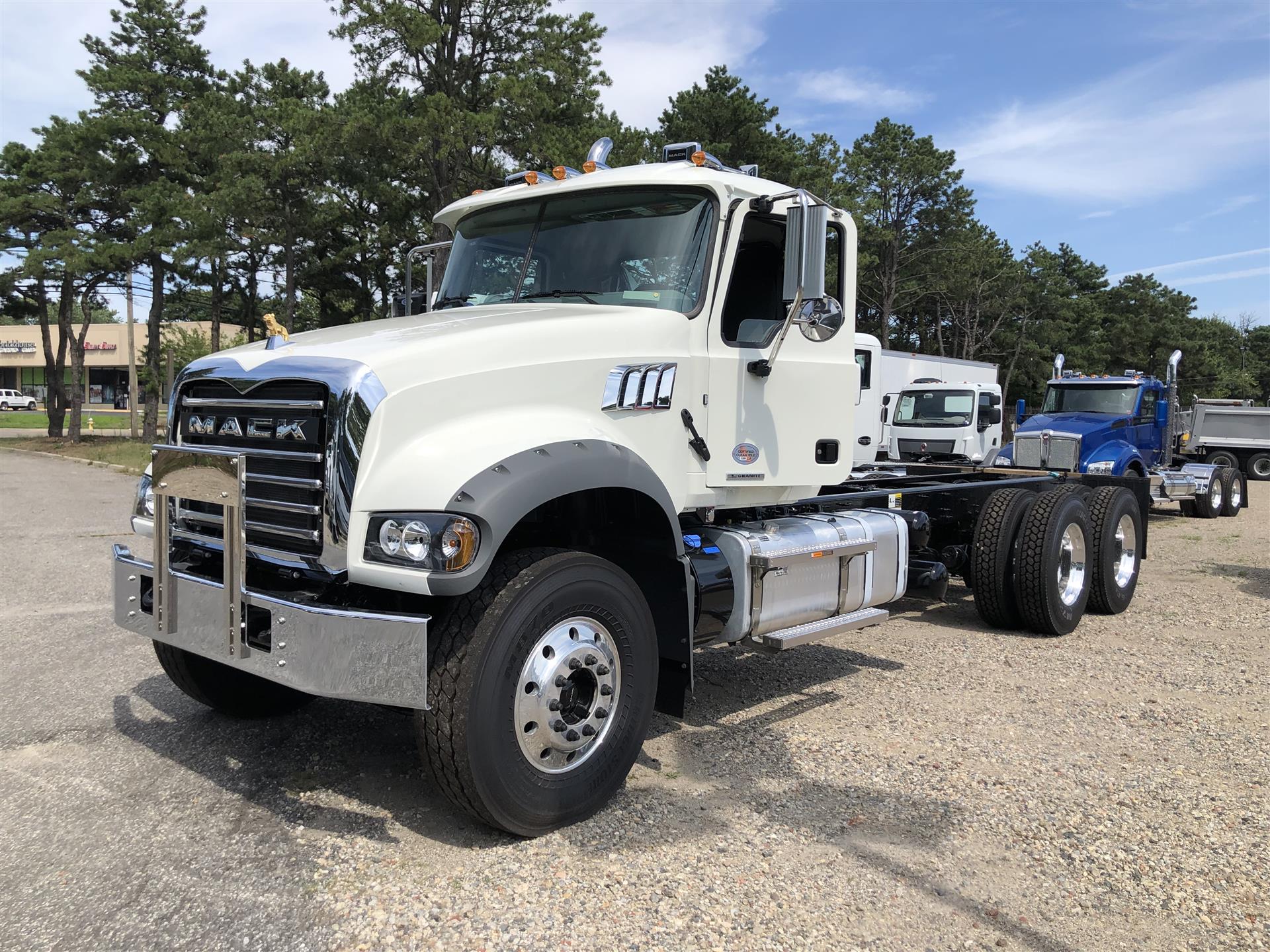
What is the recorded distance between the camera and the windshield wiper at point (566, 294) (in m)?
4.43

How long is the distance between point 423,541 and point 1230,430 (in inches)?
1087

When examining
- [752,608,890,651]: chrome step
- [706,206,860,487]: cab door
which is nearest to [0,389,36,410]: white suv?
[706,206,860,487]: cab door

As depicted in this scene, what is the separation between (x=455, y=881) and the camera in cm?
327

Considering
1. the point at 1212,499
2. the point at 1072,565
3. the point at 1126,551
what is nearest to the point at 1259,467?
the point at 1212,499

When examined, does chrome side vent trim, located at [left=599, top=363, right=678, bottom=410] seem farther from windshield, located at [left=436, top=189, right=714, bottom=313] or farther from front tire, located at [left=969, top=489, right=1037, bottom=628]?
front tire, located at [left=969, top=489, right=1037, bottom=628]

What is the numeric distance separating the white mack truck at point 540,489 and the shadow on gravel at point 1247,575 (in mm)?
6016

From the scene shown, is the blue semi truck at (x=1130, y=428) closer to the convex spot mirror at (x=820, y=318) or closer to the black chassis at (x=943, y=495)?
the black chassis at (x=943, y=495)

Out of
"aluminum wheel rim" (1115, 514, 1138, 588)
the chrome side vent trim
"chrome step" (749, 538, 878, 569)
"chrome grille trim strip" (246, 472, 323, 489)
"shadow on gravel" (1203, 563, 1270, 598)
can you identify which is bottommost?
"shadow on gravel" (1203, 563, 1270, 598)

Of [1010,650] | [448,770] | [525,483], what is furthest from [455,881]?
[1010,650]

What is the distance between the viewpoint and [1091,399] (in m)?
15.6

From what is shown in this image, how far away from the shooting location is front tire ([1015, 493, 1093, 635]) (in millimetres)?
7047

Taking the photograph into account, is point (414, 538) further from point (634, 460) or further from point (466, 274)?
point (466, 274)

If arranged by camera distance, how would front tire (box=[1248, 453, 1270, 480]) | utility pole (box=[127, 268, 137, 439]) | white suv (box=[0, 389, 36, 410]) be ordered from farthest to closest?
white suv (box=[0, 389, 36, 410])
utility pole (box=[127, 268, 137, 439])
front tire (box=[1248, 453, 1270, 480])

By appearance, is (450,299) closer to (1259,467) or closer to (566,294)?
(566,294)
